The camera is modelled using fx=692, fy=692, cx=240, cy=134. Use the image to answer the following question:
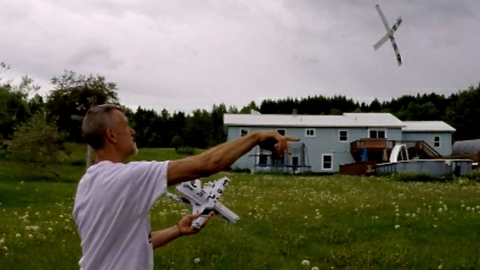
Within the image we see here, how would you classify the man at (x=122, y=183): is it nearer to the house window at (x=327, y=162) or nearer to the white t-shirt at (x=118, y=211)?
the white t-shirt at (x=118, y=211)

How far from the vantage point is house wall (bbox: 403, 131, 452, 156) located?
220ft

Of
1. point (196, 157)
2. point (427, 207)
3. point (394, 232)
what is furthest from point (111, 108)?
point (427, 207)

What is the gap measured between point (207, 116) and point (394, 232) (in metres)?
89.5

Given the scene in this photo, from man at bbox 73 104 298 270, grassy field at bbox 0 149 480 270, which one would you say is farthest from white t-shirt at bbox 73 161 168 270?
grassy field at bbox 0 149 480 270

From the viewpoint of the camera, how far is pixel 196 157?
3.26 meters

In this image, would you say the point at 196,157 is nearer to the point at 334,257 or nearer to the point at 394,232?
the point at 334,257

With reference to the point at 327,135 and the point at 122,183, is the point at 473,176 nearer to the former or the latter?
the point at 327,135

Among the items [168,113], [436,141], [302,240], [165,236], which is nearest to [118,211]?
[165,236]

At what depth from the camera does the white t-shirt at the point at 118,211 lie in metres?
3.28

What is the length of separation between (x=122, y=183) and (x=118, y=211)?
150 millimetres

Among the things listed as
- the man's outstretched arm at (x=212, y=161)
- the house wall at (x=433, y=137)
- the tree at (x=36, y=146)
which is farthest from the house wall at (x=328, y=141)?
the man's outstretched arm at (x=212, y=161)

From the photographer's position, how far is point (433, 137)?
6756 centimetres

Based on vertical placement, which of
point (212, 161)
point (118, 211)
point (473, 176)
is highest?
point (212, 161)

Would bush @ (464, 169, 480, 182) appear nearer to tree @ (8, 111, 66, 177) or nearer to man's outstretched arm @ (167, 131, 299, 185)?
tree @ (8, 111, 66, 177)
